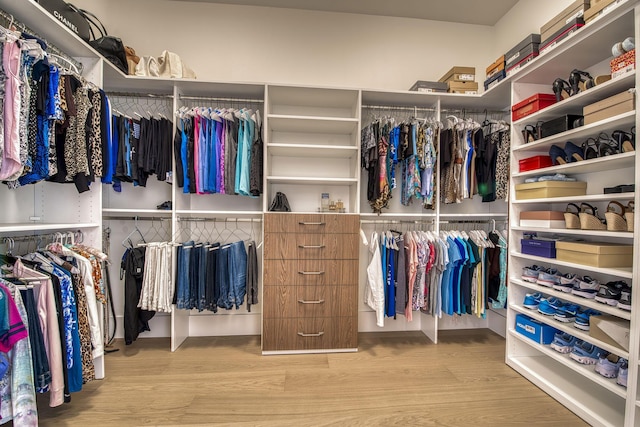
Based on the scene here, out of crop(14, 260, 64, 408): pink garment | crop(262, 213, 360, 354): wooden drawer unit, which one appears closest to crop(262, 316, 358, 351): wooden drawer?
crop(262, 213, 360, 354): wooden drawer unit

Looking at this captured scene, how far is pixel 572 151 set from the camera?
1865 millimetres

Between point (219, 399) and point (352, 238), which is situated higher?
point (352, 238)

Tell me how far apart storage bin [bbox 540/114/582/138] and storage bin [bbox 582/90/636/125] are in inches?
5.6

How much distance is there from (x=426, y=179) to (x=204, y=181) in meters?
1.99

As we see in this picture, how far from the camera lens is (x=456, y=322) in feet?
9.77

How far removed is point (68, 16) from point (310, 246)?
2.28 m

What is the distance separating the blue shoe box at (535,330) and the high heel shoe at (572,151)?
3.98ft

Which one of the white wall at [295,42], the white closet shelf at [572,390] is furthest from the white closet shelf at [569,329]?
the white wall at [295,42]

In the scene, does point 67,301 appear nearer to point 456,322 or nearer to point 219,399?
point 219,399

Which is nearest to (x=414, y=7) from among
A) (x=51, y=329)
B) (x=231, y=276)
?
(x=231, y=276)

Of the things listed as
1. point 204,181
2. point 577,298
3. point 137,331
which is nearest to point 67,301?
point 137,331

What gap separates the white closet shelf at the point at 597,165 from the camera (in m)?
1.46

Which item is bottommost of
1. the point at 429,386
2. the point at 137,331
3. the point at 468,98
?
the point at 429,386

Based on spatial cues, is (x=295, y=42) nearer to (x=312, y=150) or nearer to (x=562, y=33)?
(x=312, y=150)
